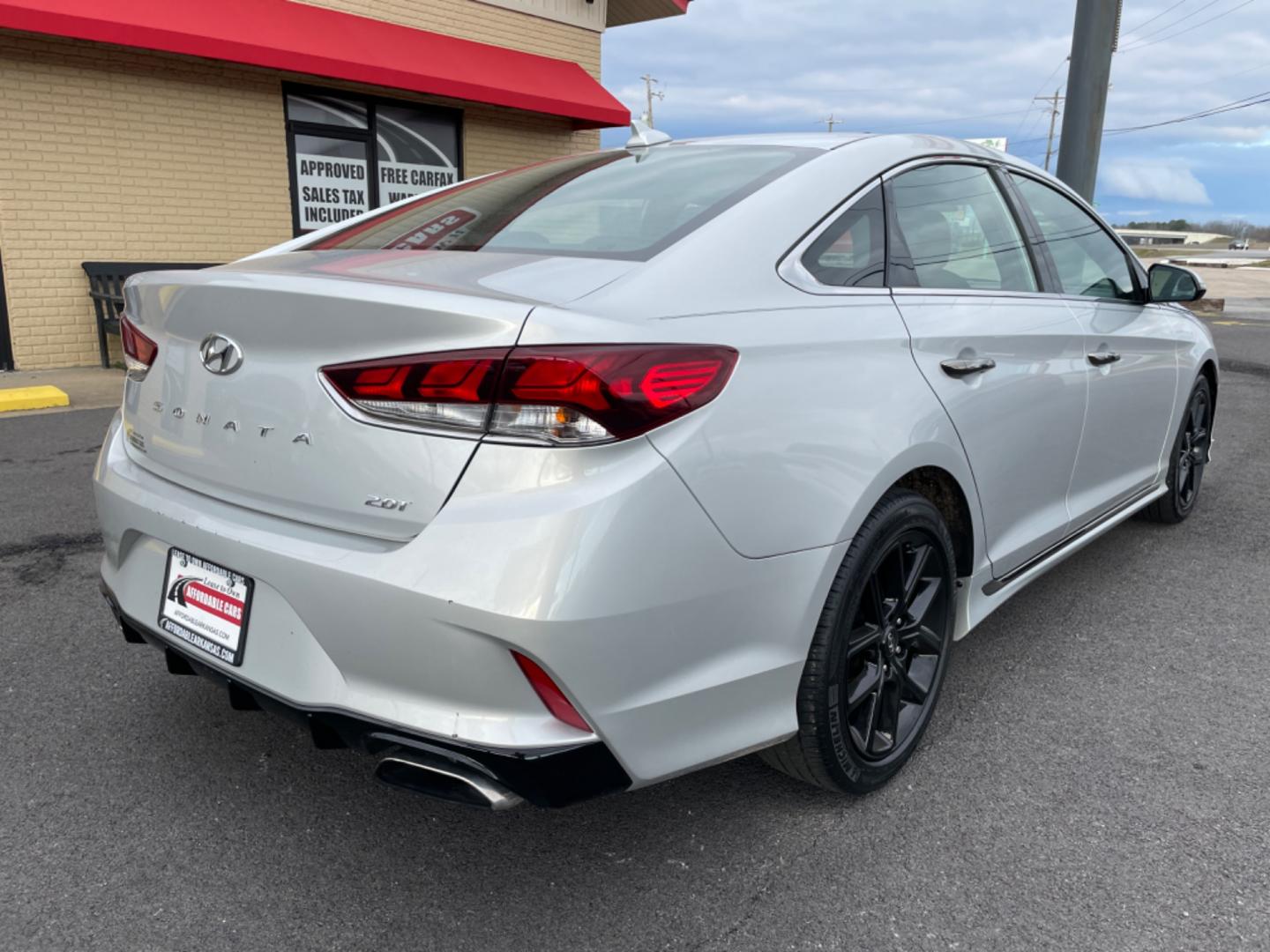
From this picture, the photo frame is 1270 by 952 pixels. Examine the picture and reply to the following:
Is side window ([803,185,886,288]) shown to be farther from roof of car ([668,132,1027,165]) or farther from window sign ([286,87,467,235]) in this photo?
window sign ([286,87,467,235])

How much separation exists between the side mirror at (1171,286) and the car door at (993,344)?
2.98ft

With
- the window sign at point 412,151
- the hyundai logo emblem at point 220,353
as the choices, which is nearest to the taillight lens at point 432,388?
the hyundai logo emblem at point 220,353

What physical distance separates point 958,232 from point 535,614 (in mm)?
1845

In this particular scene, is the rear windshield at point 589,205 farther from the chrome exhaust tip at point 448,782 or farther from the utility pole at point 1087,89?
the utility pole at point 1087,89

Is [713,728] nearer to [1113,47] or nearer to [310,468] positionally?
[310,468]

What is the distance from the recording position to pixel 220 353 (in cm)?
203

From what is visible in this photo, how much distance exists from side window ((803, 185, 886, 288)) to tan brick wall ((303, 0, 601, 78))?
9351mm

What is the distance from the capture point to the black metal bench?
8906 millimetres

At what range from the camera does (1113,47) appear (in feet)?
35.6

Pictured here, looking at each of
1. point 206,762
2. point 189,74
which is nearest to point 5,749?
point 206,762

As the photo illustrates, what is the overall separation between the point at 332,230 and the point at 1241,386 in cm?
960

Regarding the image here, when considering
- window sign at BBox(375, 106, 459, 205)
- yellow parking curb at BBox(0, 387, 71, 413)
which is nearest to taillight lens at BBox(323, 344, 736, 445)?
yellow parking curb at BBox(0, 387, 71, 413)

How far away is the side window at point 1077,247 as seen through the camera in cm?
332

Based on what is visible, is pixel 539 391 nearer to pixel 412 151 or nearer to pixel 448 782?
pixel 448 782
